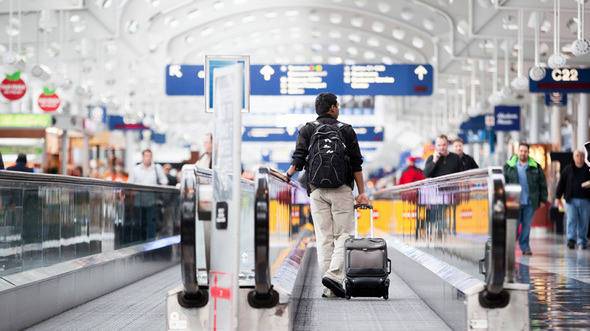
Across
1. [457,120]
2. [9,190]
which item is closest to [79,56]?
[457,120]

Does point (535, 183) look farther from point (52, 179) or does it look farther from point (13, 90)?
point (13, 90)

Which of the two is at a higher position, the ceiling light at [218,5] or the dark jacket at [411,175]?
the ceiling light at [218,5]

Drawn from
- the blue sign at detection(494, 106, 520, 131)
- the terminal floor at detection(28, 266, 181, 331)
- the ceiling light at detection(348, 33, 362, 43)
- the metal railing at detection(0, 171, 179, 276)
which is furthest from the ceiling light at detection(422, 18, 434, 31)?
the terminal floor at detection(28, 266, 181, 331)

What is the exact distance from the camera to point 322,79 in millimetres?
27141

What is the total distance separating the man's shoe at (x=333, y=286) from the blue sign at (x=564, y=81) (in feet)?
46.9

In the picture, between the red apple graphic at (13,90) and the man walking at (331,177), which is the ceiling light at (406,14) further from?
the man walking at (331,177)

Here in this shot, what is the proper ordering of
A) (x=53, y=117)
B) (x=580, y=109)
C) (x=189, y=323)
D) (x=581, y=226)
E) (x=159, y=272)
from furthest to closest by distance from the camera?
1. (x=53, y=117)
2. (x=580, y=109)
3. (x=581, y=226)
4. (x=159, y=272)
5. (x=189, y=323)

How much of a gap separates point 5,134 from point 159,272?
19.4m

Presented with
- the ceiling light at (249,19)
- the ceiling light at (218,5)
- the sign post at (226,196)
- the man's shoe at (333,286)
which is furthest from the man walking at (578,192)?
the ceiling light at (249,19)

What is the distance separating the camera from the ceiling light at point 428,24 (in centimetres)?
3640

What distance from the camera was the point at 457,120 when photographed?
133 feet

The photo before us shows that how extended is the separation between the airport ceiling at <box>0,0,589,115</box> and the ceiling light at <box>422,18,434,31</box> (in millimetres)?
64

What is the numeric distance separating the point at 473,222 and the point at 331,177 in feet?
5.86

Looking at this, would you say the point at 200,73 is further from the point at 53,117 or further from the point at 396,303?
the point at 396,303
